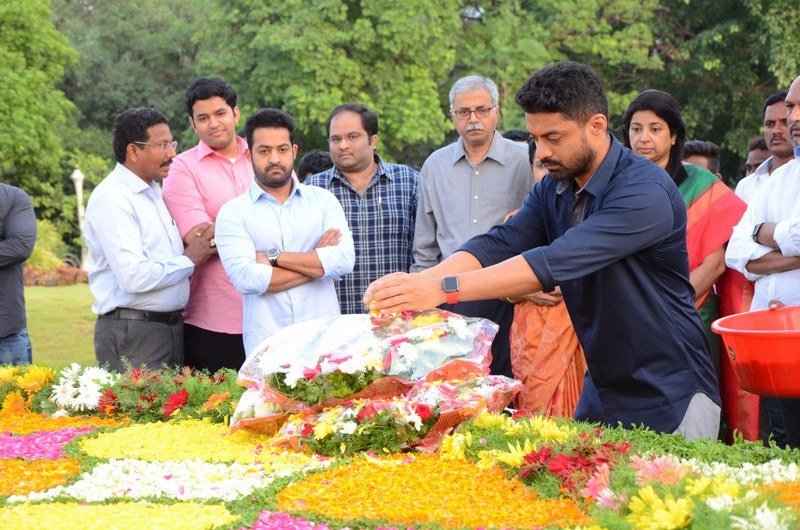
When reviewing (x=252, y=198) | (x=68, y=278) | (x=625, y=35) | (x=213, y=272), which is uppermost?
(x=625, y=35)

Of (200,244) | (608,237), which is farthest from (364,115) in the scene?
(608,237)

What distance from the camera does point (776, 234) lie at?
5.02 meters

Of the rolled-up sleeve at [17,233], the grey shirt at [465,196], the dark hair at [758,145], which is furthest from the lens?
the dark hair at [758,145]

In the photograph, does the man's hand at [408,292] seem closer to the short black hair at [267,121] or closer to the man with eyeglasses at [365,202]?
the short black hair at [267,121]

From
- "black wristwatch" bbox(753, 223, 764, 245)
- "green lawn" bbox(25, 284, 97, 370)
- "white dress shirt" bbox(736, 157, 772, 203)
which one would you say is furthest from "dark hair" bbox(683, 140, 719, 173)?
"green lawn" bbox(25, 284, 97, 370)

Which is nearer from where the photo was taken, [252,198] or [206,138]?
[252,198]

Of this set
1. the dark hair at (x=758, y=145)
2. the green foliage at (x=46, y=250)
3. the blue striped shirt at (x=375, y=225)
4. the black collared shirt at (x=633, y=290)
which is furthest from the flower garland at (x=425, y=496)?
the green foliage at (x=46, y=250)

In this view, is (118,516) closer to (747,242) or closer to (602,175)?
(602,175)

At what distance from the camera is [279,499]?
122 inches

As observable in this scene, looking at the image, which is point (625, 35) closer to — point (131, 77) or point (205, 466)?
point (131, 77)

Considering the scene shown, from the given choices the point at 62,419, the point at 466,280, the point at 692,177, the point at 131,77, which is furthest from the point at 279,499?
the point at 131,77

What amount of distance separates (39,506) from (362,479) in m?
1.00

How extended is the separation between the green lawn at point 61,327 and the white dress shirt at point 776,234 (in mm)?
7977

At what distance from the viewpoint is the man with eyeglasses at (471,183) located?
646 centimetres
